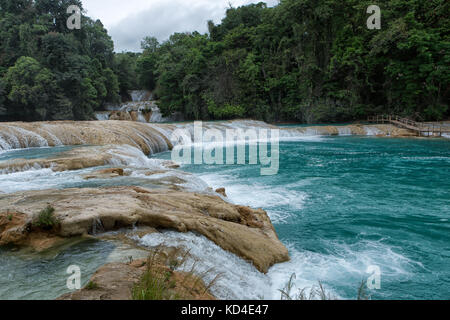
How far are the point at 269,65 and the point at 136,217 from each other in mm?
31041

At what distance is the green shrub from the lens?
10.6 feet

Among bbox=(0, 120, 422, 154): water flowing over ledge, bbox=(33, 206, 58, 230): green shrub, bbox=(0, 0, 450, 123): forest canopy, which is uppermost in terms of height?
bbox=(0, 0, 450, 123): forest canopy

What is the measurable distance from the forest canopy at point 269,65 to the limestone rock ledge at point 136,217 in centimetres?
2341

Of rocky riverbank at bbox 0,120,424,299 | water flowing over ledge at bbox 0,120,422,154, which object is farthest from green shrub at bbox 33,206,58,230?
water flowing over ledge at bbox 0,120,422,154

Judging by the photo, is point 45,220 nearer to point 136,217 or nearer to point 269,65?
point 136,217

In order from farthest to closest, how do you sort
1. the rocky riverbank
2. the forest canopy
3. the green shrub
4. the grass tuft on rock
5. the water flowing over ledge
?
1. the forest canopy
2. the water flowing over ledge
3. the green shrub
4. the rocky riverbank
5. the grass tuft on rock

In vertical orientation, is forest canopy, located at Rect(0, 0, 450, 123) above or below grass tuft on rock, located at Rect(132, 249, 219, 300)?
above

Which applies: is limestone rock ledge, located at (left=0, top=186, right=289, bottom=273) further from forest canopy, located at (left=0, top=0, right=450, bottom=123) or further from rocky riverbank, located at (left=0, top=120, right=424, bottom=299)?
forest canopy, located at (left=0, top=0, right=450, bottom=123)

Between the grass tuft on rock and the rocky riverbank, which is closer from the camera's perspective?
the grass tuft on rock

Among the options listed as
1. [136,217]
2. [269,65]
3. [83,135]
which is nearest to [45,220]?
[136,217]

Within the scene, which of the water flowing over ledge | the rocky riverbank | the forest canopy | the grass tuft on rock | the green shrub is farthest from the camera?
the forest canopy

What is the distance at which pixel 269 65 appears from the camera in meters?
31.9

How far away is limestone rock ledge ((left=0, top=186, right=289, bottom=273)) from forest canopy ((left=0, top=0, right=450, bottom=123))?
922 inches

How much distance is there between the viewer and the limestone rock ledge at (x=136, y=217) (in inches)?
130
